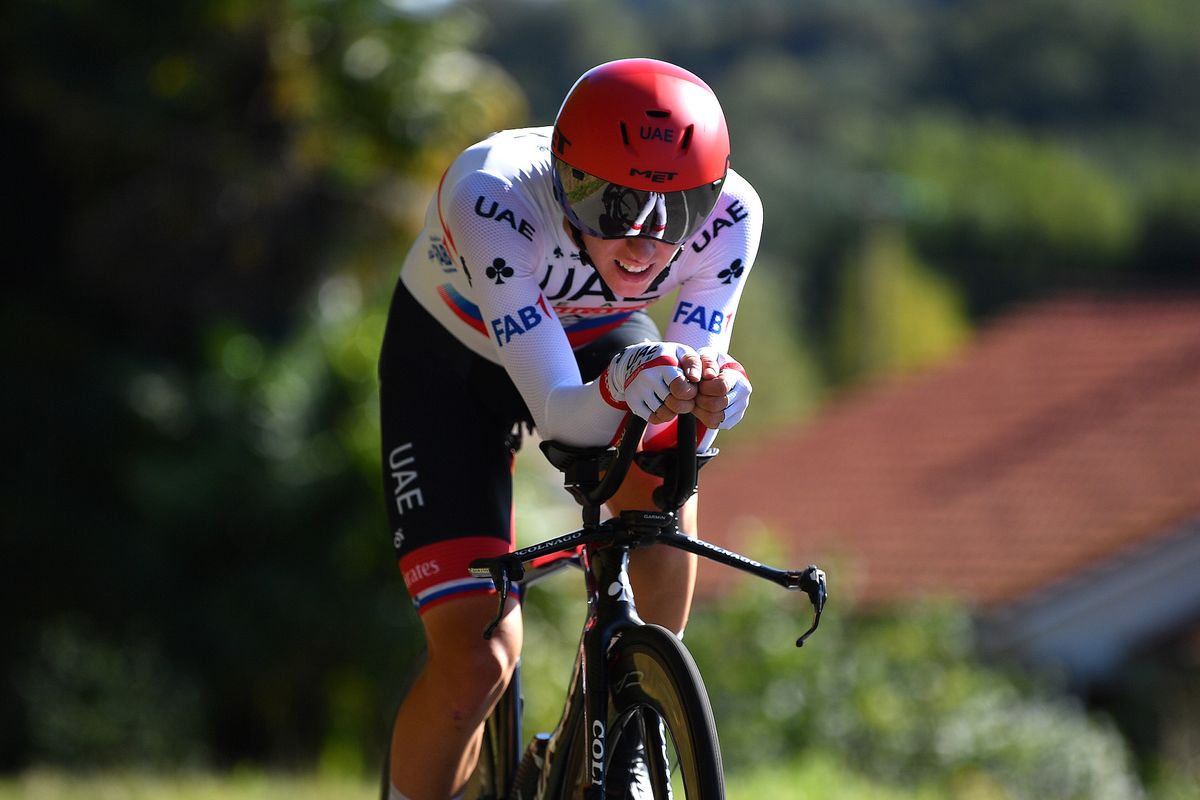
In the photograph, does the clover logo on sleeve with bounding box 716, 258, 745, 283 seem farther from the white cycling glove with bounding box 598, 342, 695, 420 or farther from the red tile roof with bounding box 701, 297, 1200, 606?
the red tile roof with bounding box 701, 297, 1200, 606

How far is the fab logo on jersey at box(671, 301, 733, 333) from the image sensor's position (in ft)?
12.4

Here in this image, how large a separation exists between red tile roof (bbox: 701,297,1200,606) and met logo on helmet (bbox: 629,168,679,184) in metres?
12.6

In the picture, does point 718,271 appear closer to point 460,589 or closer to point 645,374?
point 645,374

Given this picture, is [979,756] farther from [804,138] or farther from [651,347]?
[804,138]

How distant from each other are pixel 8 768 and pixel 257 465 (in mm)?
Result: 3560

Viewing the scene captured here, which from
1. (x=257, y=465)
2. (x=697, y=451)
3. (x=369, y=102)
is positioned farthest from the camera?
(x=369, y=102)

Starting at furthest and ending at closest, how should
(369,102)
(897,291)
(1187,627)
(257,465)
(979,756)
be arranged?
(897,291) < (1187,627) < (369,102) < (257,465) < (979,756)

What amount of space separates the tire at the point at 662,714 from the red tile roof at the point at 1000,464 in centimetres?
1241

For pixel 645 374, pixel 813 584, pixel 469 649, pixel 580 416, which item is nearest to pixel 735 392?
pixel 645 374

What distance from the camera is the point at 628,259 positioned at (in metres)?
3.58

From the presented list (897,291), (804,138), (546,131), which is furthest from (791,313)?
(546,131)

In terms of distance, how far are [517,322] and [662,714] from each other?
0.92 metres

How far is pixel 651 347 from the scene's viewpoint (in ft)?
10.8

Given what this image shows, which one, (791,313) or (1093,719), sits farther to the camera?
(791,313)
